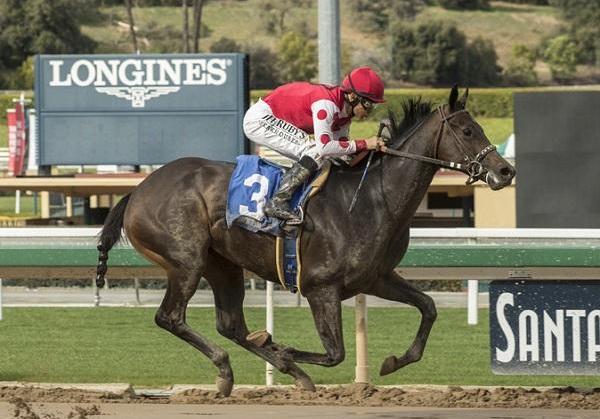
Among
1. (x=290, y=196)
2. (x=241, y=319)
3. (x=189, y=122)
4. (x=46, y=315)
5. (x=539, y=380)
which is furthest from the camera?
(x=189, y=122)

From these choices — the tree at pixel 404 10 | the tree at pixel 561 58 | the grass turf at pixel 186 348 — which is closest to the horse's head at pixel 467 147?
the grass turf at pixel 186 348

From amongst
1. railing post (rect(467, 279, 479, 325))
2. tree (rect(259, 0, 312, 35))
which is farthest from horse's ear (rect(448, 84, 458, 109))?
tree (rect(259, 0, 312, 35))

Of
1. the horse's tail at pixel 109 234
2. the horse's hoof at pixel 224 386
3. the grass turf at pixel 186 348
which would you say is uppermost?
the horse's tail at pixel 109 234

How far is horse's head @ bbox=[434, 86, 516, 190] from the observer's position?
683cm

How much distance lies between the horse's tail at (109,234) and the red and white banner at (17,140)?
43.4ft

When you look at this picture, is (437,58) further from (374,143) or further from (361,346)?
(374,143)

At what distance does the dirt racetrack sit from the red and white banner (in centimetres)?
1320

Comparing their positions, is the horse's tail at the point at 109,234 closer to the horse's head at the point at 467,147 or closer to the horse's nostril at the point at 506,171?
the horse's head at the point at 467,147

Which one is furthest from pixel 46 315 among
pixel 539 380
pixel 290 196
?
pixel 290 196

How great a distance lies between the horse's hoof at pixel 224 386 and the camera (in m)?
7.28

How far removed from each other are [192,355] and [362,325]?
2.57 m

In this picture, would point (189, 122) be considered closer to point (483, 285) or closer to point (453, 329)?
point (483, 285)

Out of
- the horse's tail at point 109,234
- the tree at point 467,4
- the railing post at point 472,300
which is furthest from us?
the tree at point 467,4

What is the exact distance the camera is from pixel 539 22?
57906 mm
